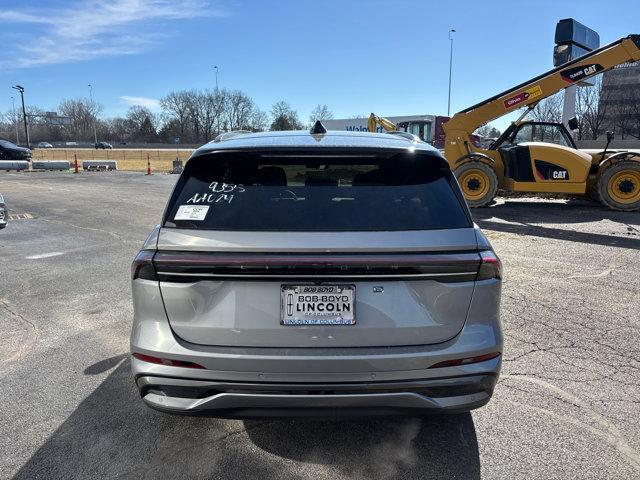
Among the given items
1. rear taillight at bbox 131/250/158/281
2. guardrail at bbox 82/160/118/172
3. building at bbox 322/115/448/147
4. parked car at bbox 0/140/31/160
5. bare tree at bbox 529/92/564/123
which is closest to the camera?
rear taillight at bbox 131/250/158/281

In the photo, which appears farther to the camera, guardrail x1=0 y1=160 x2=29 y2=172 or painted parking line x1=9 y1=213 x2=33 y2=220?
guardrail x1=0 y1=160 x2=29 y2=172

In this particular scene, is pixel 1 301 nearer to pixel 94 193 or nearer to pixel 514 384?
pixel 514 384

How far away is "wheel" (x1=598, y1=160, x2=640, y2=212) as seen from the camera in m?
11.4

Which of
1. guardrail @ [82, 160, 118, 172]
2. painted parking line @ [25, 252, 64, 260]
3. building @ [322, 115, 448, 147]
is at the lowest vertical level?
painted parking line @ [25, 252, 64, 260]

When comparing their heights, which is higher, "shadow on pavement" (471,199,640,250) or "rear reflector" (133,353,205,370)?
"rear reflector" (133,353,205,370)

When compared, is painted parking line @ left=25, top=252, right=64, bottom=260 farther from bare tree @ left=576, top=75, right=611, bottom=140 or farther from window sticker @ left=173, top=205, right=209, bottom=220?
bare tree @ left=576, top=75, right=611, bottom=140

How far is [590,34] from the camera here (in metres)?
24.5

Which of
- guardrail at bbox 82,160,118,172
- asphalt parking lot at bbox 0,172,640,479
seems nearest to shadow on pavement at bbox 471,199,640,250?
asphalt parking lot at bbox 0,172,640,479

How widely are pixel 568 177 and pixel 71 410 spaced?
1175cm

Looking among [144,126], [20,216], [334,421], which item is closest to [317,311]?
[334,421]

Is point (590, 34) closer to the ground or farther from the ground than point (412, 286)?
farther from the ground

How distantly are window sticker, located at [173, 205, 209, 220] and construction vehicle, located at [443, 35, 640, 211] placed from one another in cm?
1090

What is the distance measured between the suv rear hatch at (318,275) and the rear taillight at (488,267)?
0.04 m

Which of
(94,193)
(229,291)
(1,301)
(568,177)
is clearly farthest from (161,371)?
(94,193)
